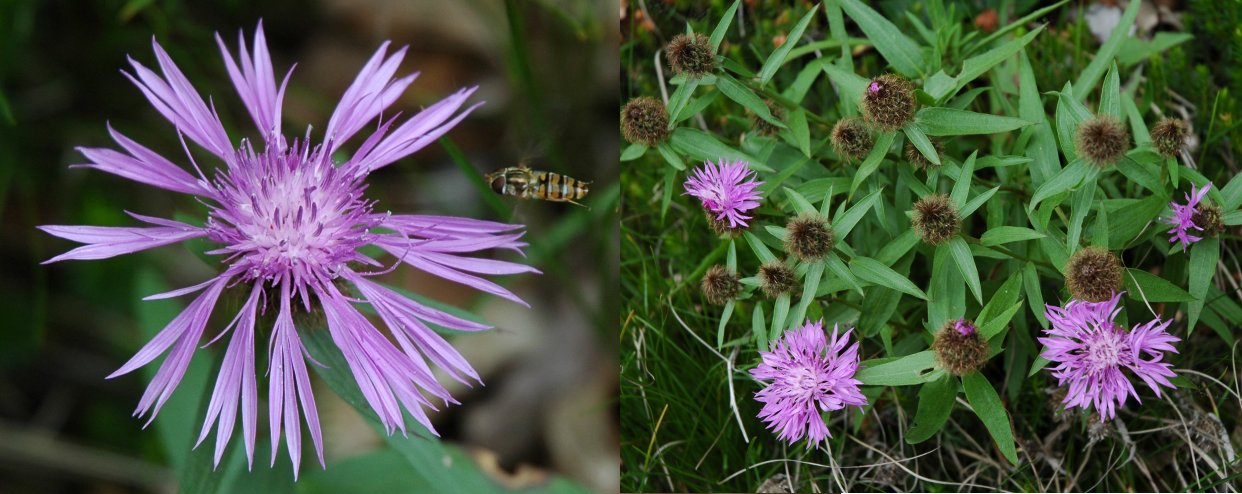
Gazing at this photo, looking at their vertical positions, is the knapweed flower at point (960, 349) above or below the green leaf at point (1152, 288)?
below

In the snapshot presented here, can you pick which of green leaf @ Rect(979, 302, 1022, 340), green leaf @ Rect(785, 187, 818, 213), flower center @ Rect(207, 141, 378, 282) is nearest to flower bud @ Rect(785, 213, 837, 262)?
green leaf @ Rect(785, 187, 818, 213)

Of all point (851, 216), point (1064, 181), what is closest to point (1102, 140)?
point (1064, 181)

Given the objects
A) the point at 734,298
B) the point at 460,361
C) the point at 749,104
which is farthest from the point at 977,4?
the point at 460,361

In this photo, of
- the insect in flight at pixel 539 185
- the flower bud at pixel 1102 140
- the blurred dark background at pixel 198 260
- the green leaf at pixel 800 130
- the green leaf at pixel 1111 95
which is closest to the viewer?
the flower bud at pixel 1102 140

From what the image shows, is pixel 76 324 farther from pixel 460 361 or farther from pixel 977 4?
pixel 977 4

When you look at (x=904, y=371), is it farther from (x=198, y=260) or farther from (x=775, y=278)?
(x=198, y=260)

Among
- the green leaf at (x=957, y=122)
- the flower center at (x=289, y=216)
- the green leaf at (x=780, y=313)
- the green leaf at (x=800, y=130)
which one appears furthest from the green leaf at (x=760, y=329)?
the flower center at (x=289, y=216)

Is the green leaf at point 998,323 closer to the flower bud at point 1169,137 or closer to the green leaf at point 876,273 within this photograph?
the green leaf at point 876,273
